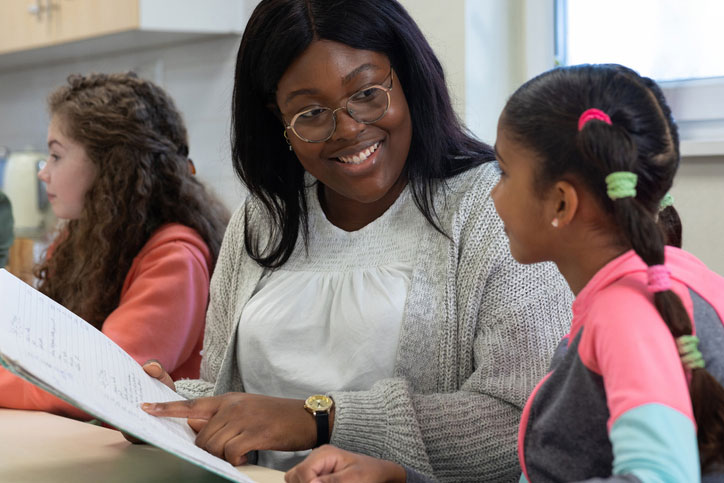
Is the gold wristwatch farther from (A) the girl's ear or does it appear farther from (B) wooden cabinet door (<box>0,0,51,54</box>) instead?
(B) wooden cabinet door (<box>0,0,51,54</box>)

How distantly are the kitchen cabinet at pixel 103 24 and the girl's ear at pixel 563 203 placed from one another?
2.10 metres

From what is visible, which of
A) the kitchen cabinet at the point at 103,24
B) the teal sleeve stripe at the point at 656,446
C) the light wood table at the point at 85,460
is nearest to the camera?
the teal sleeve stripe at the point at 656,446

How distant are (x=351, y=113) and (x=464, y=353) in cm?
37

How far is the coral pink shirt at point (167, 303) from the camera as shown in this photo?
163cm

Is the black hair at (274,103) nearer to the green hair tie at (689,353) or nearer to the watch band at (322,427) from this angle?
the watch band at (322,427)

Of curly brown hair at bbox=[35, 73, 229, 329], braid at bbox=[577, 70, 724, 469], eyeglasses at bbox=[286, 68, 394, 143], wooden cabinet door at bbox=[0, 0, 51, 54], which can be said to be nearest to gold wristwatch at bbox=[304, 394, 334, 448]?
eyeglasses at bbox=[286, 68, 394, 143]

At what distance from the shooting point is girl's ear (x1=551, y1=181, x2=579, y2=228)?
0.71 m

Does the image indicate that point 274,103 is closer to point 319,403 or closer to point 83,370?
point 319,403

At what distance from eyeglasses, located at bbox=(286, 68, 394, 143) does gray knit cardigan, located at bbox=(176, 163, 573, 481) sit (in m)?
0.17

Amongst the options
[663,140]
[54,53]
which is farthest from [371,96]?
[54,53]

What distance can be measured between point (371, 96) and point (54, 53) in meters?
2.47

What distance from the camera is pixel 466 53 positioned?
79.6 inches

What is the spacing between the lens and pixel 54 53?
10.8 feet

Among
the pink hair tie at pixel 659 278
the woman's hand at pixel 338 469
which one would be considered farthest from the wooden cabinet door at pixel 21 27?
the pink hair tie at pixel 659 278
